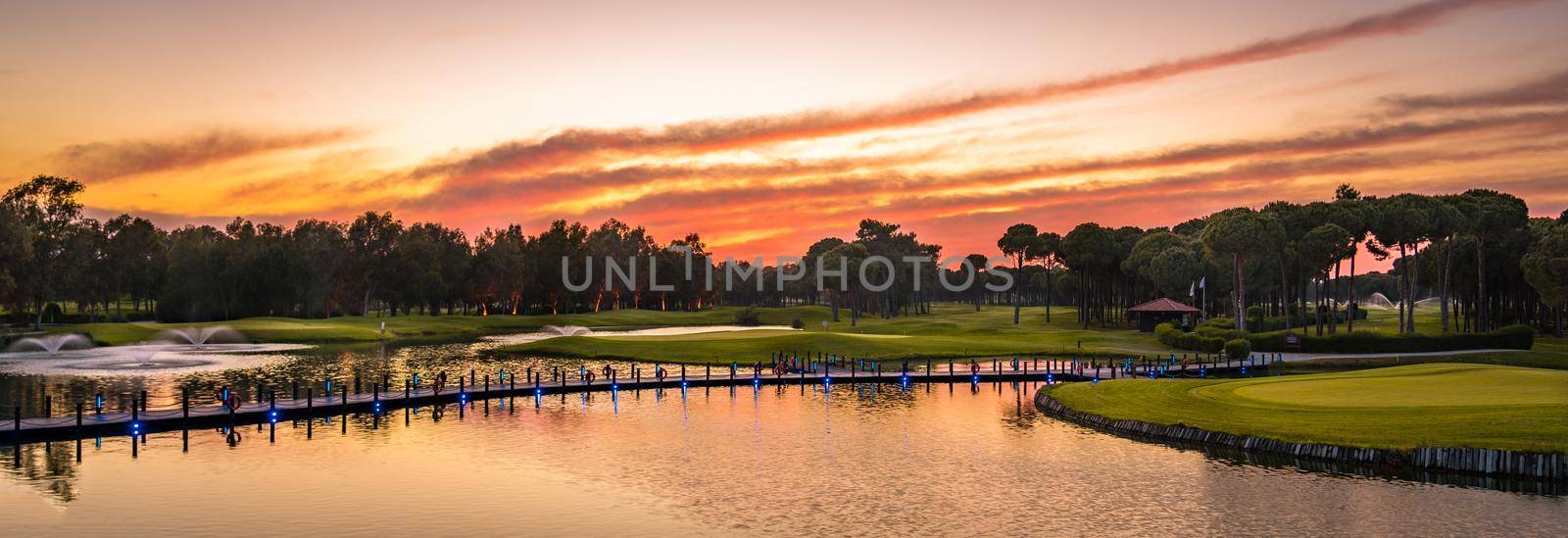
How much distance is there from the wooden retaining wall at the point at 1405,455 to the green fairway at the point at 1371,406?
0.53 meters

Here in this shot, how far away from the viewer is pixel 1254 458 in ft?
146

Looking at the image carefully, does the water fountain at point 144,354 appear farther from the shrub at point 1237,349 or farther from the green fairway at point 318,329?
the shrub at point 1237,349

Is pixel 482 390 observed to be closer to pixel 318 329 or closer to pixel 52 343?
pixel 52 343

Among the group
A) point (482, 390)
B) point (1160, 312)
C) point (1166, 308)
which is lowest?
point (482, 390)

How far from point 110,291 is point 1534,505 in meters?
210

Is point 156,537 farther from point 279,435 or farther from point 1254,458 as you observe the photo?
point 1254,458

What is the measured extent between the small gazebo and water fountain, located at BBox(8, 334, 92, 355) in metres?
126

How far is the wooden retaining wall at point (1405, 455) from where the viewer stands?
3875cm

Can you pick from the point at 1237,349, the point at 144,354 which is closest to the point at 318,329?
the point at 144,354

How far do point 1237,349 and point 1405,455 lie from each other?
2067 inches

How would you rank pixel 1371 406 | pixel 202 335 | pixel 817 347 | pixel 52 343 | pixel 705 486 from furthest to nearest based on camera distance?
pixel 202 335 < pixel 52 343 < pixel 817 347 < pixel 1371 406 < pixel 705 486

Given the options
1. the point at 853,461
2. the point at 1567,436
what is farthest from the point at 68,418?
the point at 1567,436

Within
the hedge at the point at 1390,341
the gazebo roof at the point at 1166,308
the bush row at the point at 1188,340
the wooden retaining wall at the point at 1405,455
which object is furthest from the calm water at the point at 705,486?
the gazebo roof at the point at 1166,308

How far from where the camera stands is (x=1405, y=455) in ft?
136
